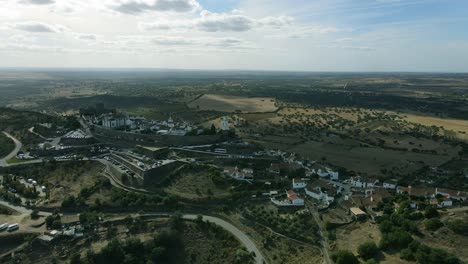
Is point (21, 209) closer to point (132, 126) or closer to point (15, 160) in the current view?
Answer: point (15, 160)

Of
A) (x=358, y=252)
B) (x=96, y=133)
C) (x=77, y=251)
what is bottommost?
(x=77, y=251)

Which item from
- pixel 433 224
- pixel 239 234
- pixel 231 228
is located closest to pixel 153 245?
pixel 231 228

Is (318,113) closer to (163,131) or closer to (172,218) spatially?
(163,131)

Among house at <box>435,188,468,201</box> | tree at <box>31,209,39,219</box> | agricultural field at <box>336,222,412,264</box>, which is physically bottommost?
tree at <box>31,209,39,219</box>

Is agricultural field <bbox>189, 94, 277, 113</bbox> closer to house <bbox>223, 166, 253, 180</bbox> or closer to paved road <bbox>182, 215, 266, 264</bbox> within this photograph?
house <bbox>223, 166, 253, 180</bbox>

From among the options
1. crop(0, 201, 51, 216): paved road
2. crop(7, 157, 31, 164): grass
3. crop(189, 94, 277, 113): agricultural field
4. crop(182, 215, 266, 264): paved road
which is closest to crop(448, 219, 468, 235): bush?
crop(182, 215, 266, 264): paved road

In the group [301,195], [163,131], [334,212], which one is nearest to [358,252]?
[334,212]

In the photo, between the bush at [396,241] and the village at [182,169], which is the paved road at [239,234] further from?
the bush at [396,241]

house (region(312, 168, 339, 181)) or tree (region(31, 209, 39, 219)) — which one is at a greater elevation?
house (region(312, 168, 339, 181))
